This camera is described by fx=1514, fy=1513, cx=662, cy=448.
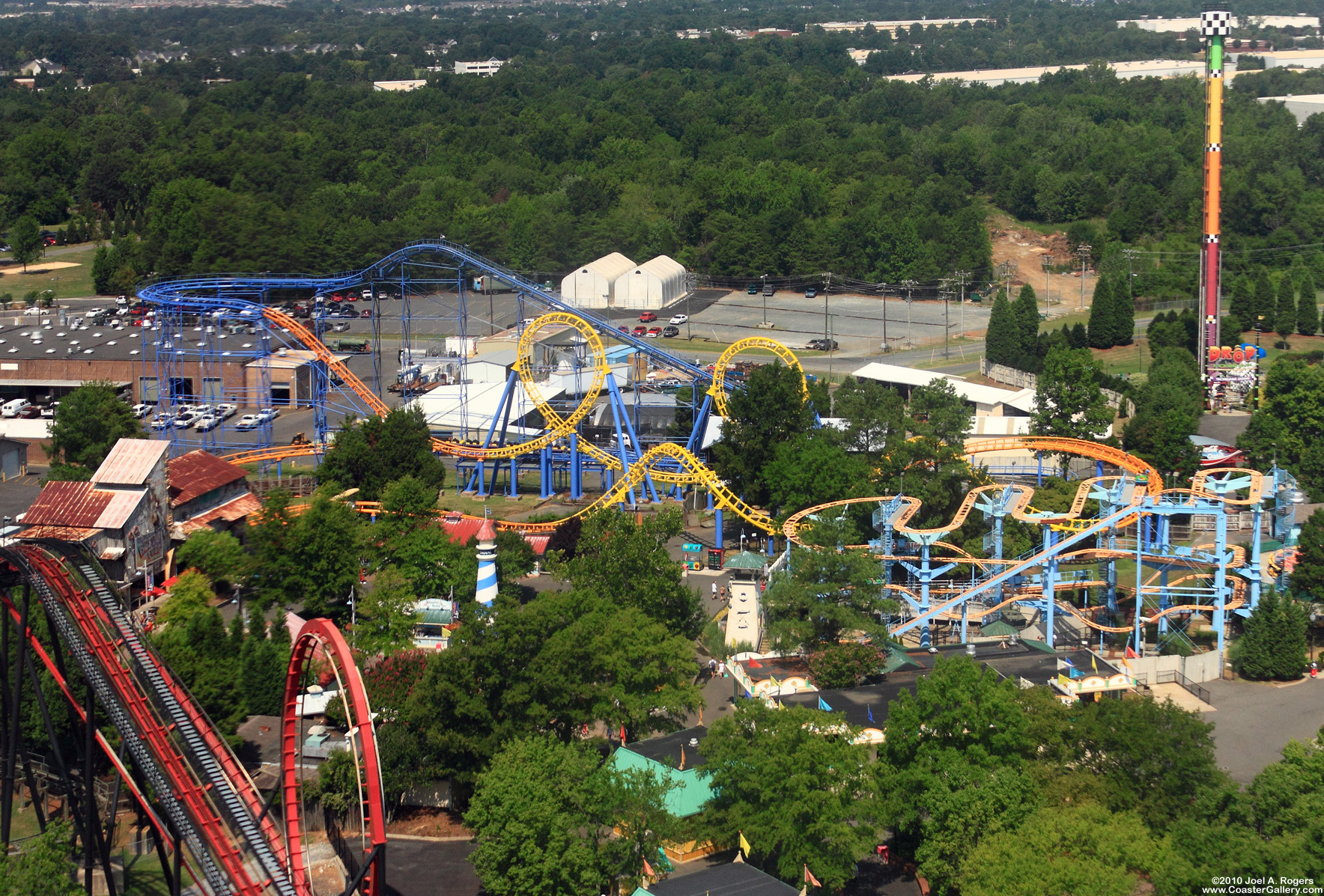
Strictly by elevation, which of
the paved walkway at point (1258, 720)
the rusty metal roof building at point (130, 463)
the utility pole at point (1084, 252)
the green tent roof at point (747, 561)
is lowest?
the paved walkway at point (1258, 720)

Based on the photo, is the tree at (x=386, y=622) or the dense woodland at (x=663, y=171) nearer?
the tree at (x=386, y=622)

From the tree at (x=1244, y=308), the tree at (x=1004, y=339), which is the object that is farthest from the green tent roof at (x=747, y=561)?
the tree at (x=1244, y=308)

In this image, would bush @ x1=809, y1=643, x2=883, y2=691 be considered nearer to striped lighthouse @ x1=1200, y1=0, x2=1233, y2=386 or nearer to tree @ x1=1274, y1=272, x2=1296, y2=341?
striped lighthouse @ x1=1200, y1=0, x2=1233, y2=386

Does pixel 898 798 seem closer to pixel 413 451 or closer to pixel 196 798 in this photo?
pixel 196 798

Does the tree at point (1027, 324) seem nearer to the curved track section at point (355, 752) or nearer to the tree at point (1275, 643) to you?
the tree at point (1275, 643)

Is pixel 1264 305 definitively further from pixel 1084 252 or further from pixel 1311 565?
pixel 1311 565

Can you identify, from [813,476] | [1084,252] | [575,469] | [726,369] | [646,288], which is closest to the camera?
[813,476]

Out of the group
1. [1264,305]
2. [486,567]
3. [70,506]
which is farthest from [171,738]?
[1264,305]

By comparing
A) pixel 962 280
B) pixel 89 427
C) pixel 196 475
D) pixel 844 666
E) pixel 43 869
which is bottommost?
pixel 844 666
